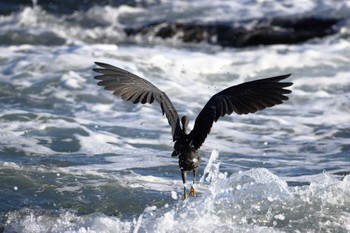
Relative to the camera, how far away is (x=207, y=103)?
562 centimetres

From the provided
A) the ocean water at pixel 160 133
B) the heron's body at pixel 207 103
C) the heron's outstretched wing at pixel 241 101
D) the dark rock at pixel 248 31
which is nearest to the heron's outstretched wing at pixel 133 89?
the heron's body at pixel 207 103

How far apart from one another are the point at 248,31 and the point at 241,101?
27.3ft

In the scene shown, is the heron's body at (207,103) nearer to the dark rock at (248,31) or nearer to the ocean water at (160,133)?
the ocean water at (160,133)

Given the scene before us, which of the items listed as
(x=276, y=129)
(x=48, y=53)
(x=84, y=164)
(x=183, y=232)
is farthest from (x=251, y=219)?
(x=48, y=53)

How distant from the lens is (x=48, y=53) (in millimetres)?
12125

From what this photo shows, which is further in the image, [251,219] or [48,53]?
[48,53]

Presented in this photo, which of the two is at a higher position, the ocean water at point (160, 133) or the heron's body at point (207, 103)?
the heron's body at point (207, 103)

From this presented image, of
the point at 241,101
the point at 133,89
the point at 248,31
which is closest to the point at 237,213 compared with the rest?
the point at 241,101

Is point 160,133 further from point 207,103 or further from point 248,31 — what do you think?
point 248,31

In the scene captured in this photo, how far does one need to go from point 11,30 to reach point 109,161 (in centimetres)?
709

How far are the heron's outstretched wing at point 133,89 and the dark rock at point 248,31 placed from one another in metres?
7.47

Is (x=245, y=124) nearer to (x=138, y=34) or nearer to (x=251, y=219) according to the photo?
(x=251, y=219)

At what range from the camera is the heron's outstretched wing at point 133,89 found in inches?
225

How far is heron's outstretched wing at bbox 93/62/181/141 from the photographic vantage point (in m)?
5.72
